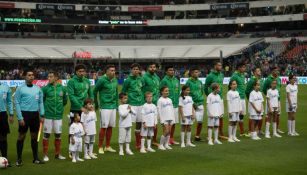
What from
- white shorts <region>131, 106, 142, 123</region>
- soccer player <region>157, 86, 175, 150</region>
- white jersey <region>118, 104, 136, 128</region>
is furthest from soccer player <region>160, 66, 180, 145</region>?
white jersey <region>118, 104, 136, 128</region>

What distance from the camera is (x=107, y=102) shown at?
46.8 ft

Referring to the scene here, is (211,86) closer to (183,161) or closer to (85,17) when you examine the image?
(183,161)

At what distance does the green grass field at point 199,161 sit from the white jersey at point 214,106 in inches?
38.7

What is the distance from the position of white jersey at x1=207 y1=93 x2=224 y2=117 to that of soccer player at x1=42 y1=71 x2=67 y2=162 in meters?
4.82

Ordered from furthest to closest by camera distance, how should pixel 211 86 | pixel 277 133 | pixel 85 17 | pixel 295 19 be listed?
pixel 85 17 → pixel 295 19 → pixel 277 133 → pixel 211 86

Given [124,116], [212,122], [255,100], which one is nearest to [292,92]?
[255,100]

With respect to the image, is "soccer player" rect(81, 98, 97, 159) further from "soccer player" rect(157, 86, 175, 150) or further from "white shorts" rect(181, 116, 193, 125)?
"white shorts" rect(181, 116, 193, 125)

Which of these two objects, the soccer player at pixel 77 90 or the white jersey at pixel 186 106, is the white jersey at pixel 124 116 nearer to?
the soccer player at pixel 77 90

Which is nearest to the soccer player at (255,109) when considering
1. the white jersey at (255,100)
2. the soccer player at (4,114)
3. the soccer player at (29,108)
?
the white jersey at (255,100)

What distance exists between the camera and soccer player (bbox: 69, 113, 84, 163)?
12.8m

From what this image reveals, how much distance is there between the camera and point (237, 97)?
16375 millimetres

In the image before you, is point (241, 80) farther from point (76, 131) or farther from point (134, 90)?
point (76, 131)

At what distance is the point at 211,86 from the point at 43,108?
5.91 m

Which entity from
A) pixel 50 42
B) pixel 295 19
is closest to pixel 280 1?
pixel 295 19
